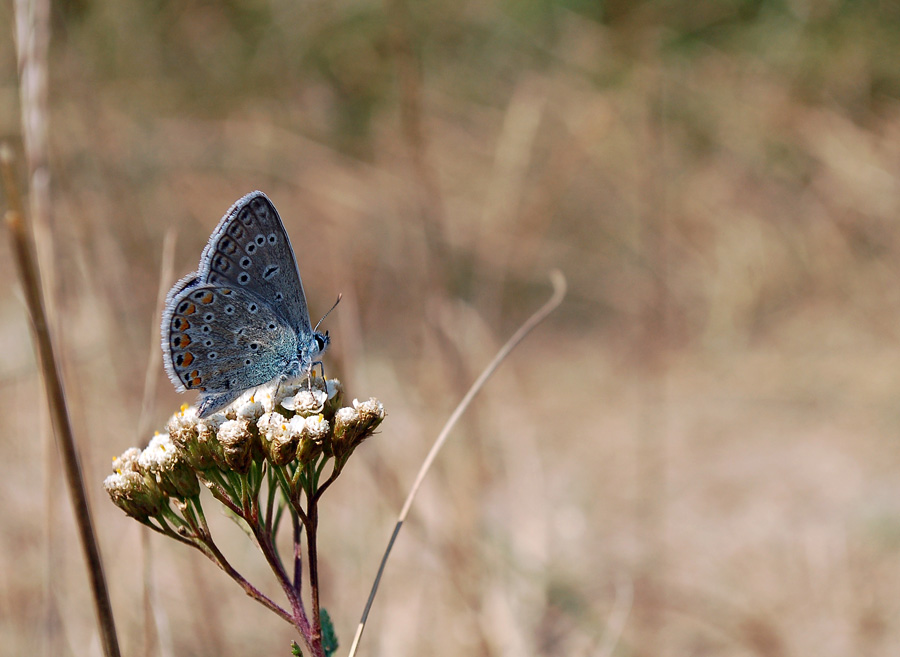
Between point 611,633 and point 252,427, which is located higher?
point 252,427

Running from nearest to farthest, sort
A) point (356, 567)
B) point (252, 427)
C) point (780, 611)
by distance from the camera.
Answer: point (252, 427) → point (780, 611) → point (356, 567)

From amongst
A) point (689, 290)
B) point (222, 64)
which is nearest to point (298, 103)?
point (222, 64)

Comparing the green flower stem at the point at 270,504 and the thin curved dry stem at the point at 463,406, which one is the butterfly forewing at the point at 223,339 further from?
the thin curved dry stem at the point at 463,406

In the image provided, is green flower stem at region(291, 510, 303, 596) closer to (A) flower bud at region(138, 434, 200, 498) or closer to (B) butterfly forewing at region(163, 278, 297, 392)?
(A) flower bud at region(138, 434, 200, 498)

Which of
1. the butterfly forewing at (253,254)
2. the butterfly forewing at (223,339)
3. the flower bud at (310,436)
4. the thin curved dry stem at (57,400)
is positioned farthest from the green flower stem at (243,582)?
the butterfly forewing at (253,254)

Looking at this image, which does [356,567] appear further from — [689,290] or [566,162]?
[689,290]

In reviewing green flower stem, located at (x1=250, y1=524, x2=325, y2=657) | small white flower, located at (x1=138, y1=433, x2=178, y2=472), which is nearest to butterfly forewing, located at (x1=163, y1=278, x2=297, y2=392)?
small white flower, located at (x1=138, y1=433, x2=178, y2=472)

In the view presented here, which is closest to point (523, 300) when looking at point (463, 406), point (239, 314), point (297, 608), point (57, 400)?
point (239, 314)

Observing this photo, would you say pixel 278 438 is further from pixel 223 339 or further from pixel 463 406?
pixel 223 339
